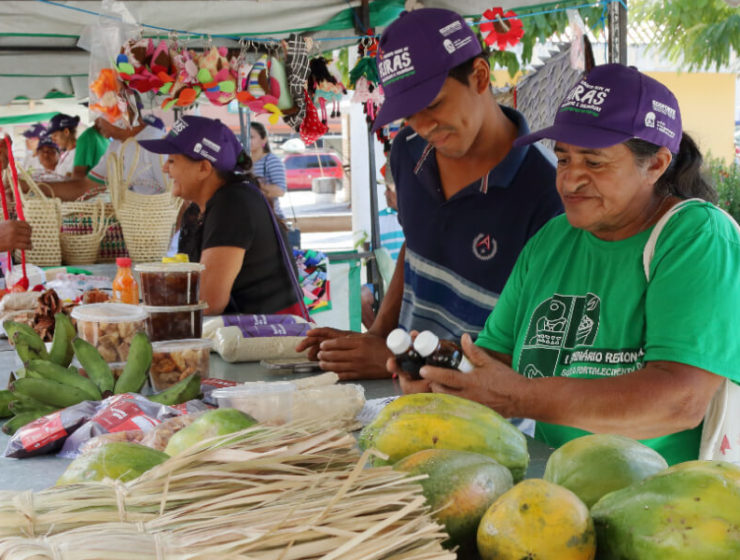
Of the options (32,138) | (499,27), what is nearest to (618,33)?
(499,27)

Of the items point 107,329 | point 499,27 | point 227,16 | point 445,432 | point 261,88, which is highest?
→ point 227,16

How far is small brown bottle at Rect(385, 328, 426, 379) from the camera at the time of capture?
5.13ft

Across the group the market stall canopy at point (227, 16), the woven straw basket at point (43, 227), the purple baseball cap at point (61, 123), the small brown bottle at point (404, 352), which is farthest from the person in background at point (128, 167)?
the small brown bottle at point (404, 352)

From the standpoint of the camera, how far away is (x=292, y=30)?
20.2 feet

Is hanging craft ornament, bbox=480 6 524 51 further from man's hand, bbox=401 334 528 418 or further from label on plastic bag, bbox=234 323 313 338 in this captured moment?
man's hand, bbox=401 334 528 418

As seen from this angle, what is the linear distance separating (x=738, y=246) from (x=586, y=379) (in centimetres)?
48

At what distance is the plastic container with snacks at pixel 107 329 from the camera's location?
2.43 m

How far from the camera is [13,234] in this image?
4.33 m

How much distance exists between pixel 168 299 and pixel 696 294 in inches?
69.2

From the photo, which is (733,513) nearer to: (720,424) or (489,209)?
(720,424)

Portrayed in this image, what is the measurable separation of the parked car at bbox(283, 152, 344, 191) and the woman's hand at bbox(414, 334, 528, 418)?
816 inches

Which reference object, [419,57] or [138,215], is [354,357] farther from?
[138,215]

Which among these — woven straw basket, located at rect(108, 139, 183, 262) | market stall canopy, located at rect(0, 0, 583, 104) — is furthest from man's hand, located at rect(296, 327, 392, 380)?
woven straw basket, located at rect(108, 139, 183, 262)

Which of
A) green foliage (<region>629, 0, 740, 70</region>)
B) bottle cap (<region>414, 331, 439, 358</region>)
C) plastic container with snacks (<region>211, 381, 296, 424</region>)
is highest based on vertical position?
green foliage (<region>629, 0, 740, 70</region>)
